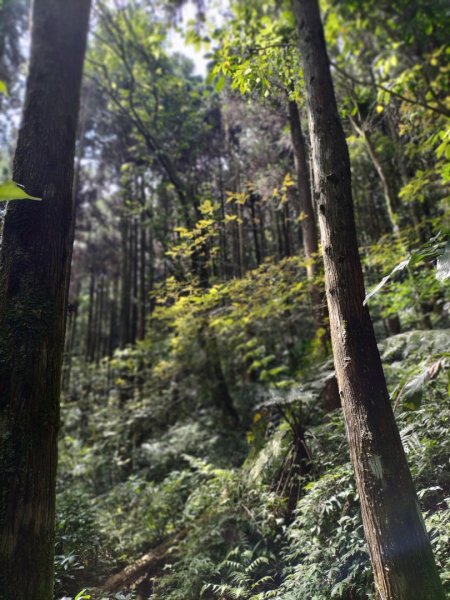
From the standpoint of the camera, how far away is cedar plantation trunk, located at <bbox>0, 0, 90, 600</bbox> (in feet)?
6.04

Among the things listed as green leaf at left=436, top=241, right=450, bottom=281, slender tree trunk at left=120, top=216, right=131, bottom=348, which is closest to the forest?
green leaf at left=436, top=241, right=450, bottom=281

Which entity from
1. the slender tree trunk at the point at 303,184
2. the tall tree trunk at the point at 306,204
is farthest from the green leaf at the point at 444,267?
the slender tree trunk at the point at 303,184

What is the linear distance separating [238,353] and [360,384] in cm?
736

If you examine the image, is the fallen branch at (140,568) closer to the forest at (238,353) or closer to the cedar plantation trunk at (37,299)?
the forest at (238,353)

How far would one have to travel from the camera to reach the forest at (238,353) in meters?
2.21

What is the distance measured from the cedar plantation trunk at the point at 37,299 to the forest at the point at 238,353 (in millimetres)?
12

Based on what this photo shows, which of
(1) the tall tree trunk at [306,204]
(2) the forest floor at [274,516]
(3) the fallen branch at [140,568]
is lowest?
(3) the fallen branch at [140,568]

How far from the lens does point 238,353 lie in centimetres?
987

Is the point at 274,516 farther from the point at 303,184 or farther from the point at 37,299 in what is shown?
the point at 303,184

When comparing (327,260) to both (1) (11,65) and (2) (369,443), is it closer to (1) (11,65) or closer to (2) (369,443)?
(2) (369,443)

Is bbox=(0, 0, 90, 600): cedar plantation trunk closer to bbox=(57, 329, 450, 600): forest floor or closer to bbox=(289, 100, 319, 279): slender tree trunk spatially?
bbox=(57, 329, 450, 600): forest floor

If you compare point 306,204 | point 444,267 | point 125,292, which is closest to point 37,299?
point 444,267

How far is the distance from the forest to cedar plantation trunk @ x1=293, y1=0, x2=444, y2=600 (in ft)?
0.04

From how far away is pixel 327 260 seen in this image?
292 centimetres
